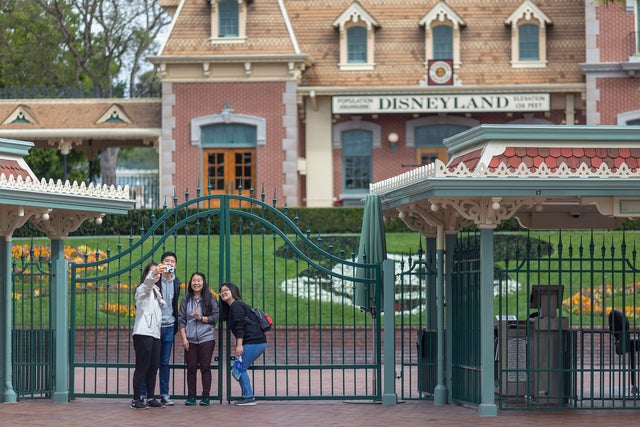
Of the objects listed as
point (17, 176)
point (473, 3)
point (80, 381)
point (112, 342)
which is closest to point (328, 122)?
point (473, 3)

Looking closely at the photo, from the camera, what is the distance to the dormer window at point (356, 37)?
35250 mm

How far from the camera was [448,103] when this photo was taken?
112ft

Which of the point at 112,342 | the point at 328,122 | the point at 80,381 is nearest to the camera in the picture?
the point at 80,381

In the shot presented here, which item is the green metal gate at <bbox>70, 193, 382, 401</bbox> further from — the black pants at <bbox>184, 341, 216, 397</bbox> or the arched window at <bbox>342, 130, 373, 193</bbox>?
the arched window at <bbox>342, 130, 373, 193</bbox>

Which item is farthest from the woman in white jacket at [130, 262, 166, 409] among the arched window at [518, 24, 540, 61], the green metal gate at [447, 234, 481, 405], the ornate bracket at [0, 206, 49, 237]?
the arched window at [518, 24, 540, 61]

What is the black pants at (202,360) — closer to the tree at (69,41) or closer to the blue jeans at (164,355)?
the blue jeans at (164,355)

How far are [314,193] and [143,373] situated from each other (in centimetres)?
2014

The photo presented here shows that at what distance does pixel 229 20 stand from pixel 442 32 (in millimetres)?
5507

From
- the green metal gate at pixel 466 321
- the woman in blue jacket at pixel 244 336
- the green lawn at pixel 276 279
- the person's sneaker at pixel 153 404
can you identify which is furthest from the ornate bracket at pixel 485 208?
the green lawn at pixel 276 279

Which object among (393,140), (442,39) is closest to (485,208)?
(393,140)

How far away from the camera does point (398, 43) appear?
3559 cm

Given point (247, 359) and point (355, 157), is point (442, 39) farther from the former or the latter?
point (247, 359)

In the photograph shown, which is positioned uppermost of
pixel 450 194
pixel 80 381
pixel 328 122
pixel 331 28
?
pixel 331 28

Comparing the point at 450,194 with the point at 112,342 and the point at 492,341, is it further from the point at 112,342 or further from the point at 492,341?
the point at 112,342
